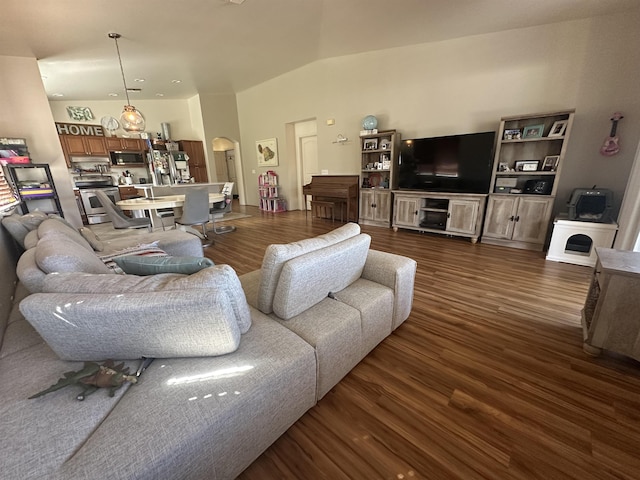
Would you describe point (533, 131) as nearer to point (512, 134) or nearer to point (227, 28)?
point (512, 134)

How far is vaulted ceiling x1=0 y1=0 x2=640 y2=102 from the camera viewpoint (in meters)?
3.10

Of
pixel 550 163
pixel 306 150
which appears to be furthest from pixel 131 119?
pixel 550 163

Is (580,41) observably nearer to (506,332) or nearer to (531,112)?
(531,112)

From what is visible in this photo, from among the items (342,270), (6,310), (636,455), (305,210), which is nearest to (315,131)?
(305,210)

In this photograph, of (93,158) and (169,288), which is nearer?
(169,288)

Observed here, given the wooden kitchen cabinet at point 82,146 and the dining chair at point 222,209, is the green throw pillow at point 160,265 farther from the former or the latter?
the wooden kitchen cabinet at point 82,146

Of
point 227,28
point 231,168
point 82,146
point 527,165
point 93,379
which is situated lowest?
point 93,379

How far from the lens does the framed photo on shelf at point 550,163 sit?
3484 millimetres

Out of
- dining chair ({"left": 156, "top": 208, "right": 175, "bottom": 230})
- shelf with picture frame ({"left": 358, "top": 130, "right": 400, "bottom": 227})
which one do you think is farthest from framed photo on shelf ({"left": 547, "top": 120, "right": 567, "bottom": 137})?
dining chair ({"left": 156, "top": 208, "right": 175, "bottom": 230})

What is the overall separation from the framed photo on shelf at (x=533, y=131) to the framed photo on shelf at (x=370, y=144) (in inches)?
91.6

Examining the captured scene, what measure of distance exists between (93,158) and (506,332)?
30.4ft

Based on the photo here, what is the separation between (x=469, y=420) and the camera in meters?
1.31

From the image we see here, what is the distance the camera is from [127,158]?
7145 mm

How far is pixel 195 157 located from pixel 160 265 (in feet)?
25.9
